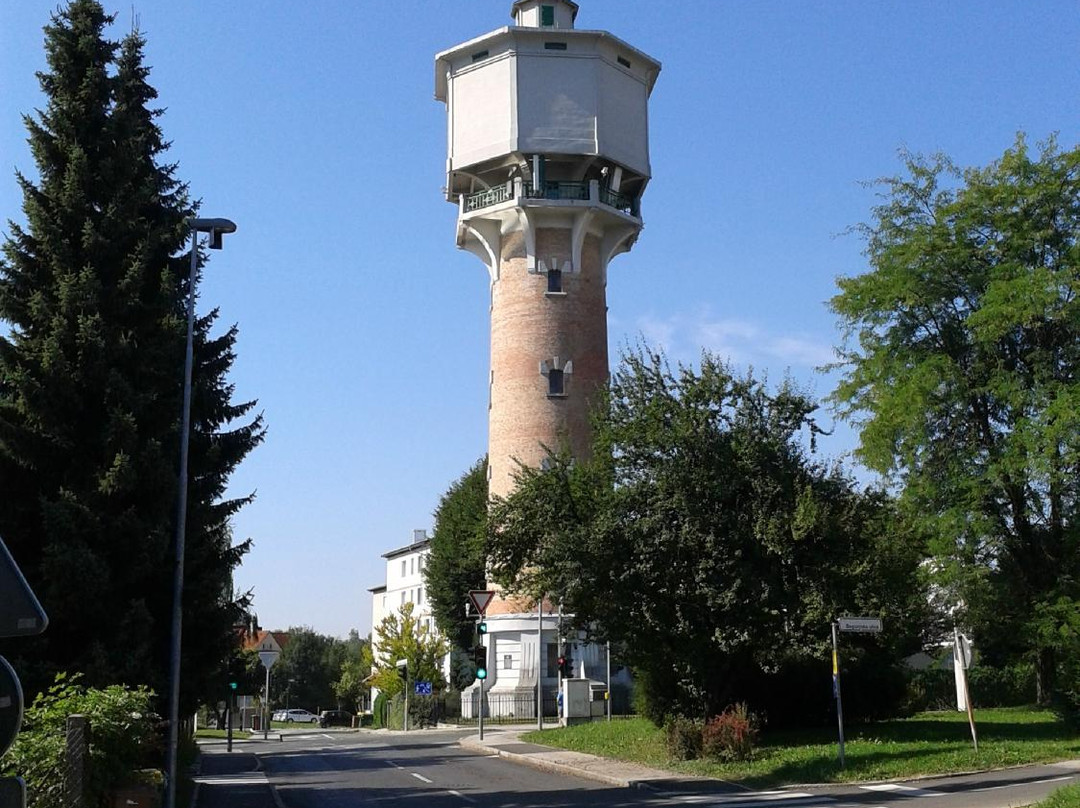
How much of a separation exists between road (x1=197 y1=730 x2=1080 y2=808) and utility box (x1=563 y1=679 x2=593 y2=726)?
9711mm

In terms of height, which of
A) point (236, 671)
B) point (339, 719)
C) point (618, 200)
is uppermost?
point (618, 200)

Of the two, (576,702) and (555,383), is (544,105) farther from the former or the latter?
(576,702)

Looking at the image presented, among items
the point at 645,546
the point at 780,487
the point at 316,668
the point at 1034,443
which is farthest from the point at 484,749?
the point at 316,668

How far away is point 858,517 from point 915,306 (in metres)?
8.31

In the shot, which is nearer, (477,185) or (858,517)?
(858,517)

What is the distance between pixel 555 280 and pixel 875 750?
89.1ft

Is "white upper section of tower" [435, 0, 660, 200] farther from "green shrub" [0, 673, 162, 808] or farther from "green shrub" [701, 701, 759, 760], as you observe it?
"green shrub" [0, 673, 162, 808]

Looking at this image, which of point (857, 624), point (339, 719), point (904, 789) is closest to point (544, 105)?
point (857, 624)

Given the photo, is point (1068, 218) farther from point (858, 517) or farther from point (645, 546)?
point (645, 546)

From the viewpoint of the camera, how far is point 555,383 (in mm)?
44469

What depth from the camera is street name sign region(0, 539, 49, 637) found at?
4.12 meters

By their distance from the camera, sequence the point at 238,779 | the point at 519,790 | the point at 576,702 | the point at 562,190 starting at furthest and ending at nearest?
the point at 562,190 < the point at 576,702 < the point at 238,779 < the point at 519,790

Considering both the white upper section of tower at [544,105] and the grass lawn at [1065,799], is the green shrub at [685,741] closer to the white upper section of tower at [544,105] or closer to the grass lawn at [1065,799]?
the grass lawn at [1065,799]

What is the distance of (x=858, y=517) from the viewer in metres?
23.9
